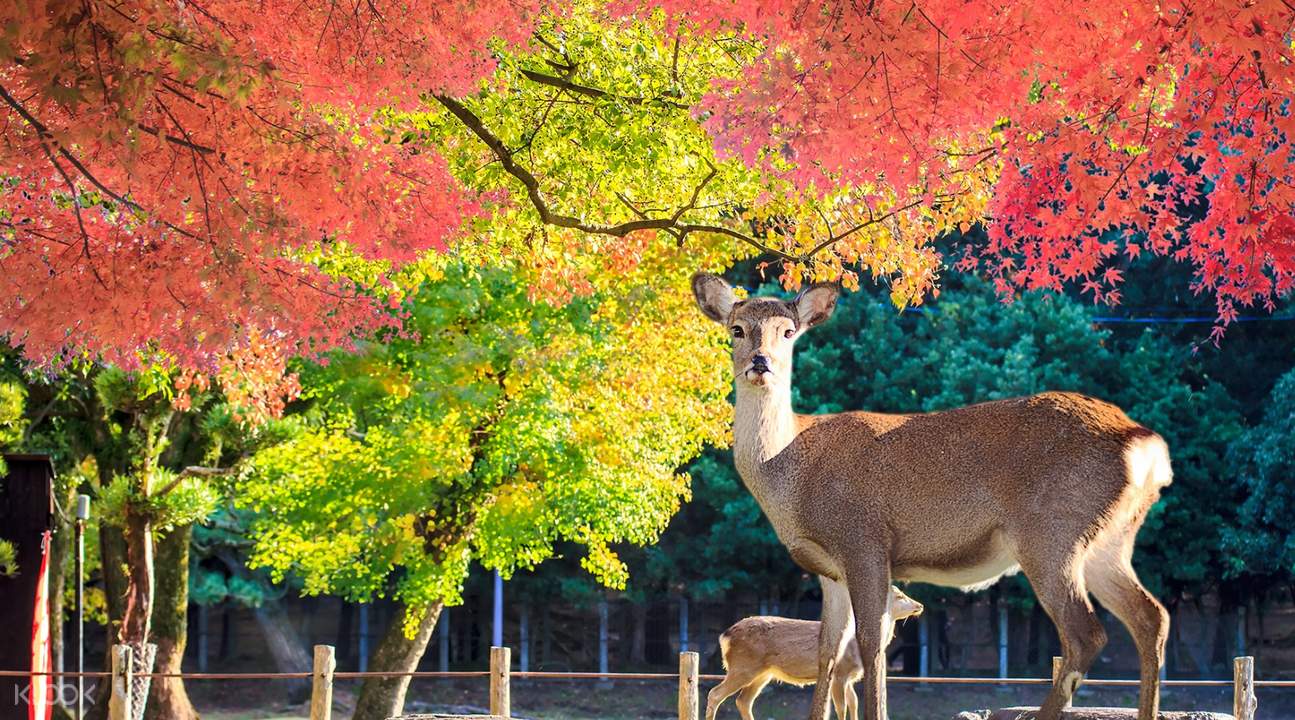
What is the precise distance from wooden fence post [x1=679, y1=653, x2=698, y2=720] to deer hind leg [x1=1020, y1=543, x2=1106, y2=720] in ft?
15.6

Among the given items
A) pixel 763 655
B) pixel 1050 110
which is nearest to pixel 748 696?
pixel 763 655

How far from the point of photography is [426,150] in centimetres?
875

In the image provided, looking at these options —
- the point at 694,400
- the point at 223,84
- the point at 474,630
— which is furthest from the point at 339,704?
the point at 223,84

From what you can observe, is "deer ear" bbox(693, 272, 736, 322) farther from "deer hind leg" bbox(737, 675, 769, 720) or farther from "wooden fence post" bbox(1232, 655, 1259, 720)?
"wooden fence post" bbox(1232, 655, 1259, 720)

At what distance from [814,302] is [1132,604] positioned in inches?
90.5

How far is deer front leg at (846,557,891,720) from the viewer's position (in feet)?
25.2

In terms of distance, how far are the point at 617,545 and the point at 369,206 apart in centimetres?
2532

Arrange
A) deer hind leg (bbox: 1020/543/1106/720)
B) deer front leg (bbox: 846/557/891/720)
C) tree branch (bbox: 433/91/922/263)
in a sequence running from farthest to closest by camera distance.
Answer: tree branch (bbox: 433/91/922/263) < deer front leg (bbox: 846/557/891/720) < deer hind leg (bbox: 1020/543/1106/720)

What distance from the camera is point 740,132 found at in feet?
20.3

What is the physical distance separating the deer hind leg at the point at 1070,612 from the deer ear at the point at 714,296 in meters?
2.22

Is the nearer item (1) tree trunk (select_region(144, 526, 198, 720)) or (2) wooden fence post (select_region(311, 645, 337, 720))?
(2) wooden fence post (select_region(311, 645, 337, 720))

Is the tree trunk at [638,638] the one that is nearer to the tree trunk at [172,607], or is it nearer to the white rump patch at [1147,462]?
the tree trunk at [172,607]

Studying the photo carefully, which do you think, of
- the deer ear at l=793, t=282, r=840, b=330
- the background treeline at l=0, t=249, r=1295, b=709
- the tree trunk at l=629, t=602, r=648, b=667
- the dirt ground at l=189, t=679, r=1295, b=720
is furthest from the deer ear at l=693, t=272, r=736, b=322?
the tree trunk at l=629, t=602, r=648, b=667

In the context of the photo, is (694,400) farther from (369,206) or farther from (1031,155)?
(1031,155)
